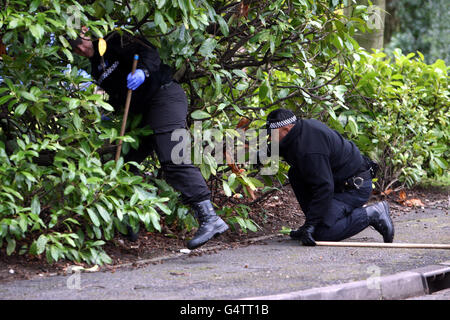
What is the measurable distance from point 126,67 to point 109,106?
0.62m

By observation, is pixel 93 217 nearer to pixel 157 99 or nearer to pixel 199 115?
pixel 157 99

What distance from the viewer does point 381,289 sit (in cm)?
468

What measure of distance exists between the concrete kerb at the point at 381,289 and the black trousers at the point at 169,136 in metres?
1.62

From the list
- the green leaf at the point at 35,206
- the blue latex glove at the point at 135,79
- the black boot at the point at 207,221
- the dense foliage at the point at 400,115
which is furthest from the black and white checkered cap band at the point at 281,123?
the green leaf at the point at 35,206

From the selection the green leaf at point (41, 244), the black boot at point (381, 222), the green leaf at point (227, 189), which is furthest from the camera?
the black boot at point (381, 222)

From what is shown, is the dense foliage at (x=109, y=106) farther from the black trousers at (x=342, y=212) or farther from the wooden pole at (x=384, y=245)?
the wooden pole at (x=384, y=245)

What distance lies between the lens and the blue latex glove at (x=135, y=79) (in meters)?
5.57

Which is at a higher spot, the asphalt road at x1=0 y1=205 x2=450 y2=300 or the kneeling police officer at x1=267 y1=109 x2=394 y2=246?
the kneeling police officer at x1=267 y1=109 x2=394 y2=246

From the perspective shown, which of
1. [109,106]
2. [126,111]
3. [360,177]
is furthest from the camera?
[360,177]

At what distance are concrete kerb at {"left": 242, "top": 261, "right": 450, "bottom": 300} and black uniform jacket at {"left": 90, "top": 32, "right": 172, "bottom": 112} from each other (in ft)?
7.37

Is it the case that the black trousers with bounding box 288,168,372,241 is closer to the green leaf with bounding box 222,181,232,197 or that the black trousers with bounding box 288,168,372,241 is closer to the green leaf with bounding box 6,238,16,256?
the green leaf with bounding box 222,181,232,197

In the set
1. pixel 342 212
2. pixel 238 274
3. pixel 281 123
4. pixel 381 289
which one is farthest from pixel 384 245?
pixel 238 274

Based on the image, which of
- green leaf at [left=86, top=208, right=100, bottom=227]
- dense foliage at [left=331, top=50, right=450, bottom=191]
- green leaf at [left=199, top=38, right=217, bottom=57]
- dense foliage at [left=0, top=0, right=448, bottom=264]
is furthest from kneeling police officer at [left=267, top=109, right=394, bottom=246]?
green leaf at [left=86, top=208, right=100, bottom=227]

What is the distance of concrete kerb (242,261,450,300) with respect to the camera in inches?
171
